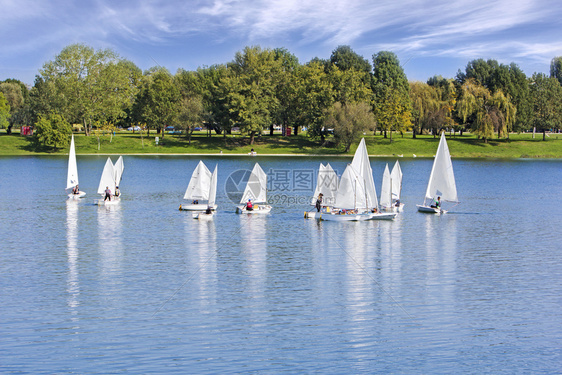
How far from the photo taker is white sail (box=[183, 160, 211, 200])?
171ft

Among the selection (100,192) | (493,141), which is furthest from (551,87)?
(100,192)

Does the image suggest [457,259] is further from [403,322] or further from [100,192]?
[100,192]

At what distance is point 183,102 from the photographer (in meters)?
135

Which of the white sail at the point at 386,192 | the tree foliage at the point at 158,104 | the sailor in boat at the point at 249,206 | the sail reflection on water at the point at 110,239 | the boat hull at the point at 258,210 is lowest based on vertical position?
the sail reflection on water at the point at 110,239

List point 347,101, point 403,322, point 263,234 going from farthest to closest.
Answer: point 347,101 → point 263,234 → point 403,322

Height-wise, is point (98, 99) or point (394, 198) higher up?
point (98, 99)

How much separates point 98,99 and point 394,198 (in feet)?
343

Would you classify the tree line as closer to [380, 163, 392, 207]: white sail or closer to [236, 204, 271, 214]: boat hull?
[380, 163, 392, 207]: white sail

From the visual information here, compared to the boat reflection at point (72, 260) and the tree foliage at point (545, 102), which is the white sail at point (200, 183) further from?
the tree foliage at point (545, 102)

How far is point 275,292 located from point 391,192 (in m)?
28.1

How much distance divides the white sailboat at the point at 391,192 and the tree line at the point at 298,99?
215 ft

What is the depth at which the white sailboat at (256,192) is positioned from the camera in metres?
50.1

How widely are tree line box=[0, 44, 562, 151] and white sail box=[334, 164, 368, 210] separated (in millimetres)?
73855

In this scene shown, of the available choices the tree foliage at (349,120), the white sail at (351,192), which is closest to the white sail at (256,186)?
the white sail at (351,192)
